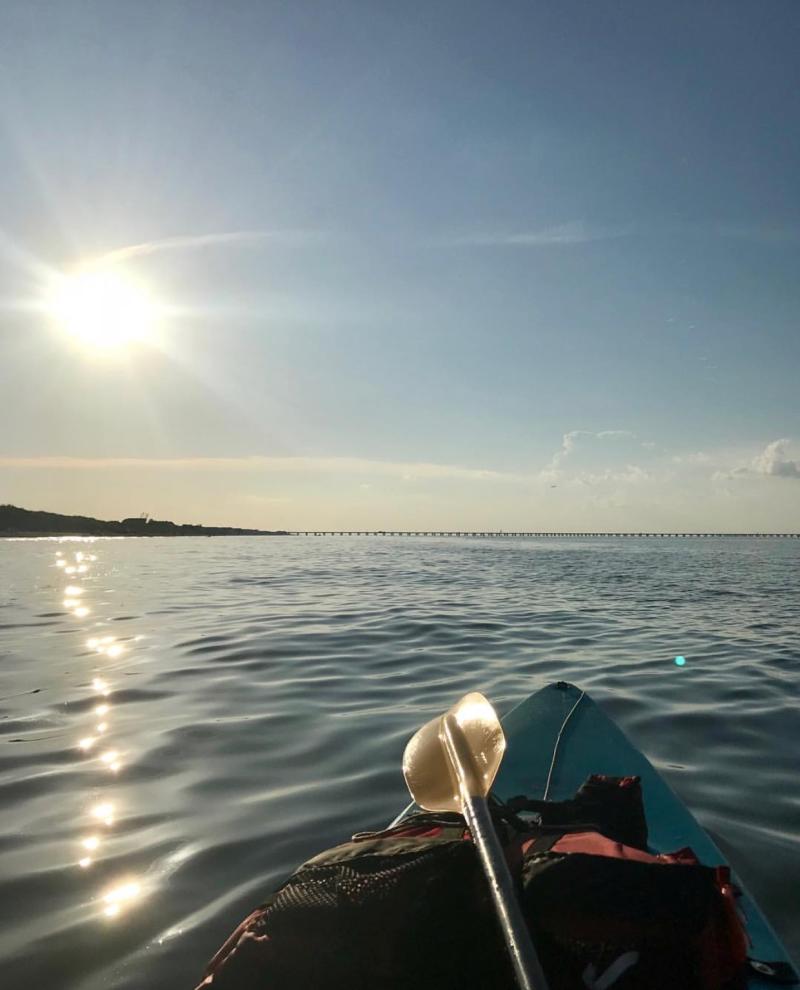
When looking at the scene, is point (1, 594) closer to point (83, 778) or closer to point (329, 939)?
point (83, 778)

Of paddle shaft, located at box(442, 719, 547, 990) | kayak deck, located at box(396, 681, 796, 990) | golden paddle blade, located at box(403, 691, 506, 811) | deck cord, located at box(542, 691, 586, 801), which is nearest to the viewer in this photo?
paddle shaft, located at box(442, 719, 547, 990)

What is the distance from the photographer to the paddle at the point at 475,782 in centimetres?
166

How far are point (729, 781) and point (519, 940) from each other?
3386mm

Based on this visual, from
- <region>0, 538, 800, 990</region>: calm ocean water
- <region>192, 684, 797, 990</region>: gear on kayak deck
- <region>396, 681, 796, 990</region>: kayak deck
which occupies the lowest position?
<region>0, 538, 800, 990</region>: calm ocean water

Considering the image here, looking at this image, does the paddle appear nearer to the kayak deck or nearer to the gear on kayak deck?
the gear on kayak deck

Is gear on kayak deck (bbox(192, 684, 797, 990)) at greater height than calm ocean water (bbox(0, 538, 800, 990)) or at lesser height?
greater

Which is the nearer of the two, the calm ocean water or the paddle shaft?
the paddle shaft

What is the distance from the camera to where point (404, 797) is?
4043 mm

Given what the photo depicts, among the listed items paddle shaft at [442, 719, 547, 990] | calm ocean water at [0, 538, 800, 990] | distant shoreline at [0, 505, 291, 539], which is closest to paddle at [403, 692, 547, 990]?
paddle shaft at [442, 719, 547, 990]

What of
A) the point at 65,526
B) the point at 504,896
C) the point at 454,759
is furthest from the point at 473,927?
the point at 65,526

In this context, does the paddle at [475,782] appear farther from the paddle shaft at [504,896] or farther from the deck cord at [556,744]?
the deck cord at [556,744]

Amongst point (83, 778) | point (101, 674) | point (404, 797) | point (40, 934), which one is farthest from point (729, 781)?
point (101, 674)

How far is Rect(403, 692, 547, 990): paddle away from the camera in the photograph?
1.66 m

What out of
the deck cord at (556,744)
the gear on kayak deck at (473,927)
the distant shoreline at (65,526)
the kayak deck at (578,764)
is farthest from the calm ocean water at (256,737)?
the distant shoreline at (65,526)
